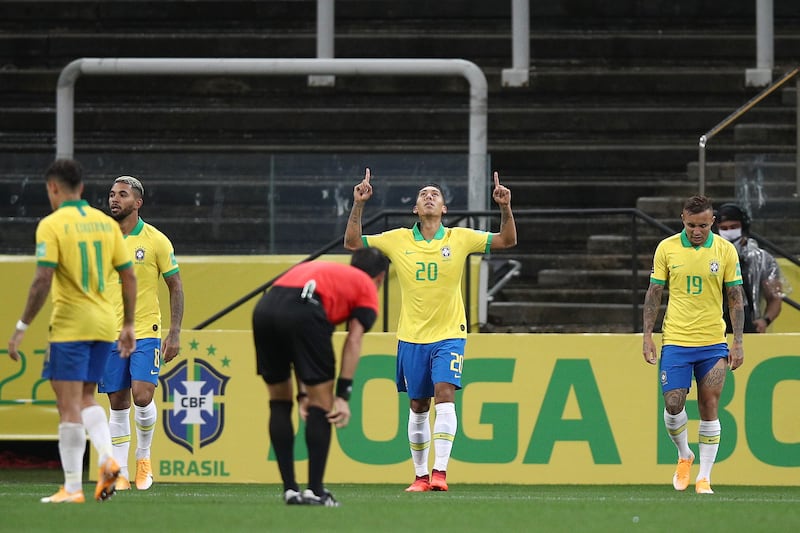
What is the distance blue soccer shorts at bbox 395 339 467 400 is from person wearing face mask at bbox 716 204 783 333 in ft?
9.80

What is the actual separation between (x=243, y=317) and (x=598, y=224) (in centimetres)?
453

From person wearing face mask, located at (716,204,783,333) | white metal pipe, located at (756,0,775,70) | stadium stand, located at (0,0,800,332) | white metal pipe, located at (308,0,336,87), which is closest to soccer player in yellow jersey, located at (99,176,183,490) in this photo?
person wearing face mask, located at (716,204,783,333)

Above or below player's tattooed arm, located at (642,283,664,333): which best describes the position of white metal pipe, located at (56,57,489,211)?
above

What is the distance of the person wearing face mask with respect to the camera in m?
12.9

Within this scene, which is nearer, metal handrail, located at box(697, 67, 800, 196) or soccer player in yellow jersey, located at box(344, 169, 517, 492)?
soccer player in yellow jersey, located at box(344, 169, 517, 492)

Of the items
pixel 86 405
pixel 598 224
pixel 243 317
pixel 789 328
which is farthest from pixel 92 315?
pixel 598 224

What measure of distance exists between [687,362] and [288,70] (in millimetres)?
6323

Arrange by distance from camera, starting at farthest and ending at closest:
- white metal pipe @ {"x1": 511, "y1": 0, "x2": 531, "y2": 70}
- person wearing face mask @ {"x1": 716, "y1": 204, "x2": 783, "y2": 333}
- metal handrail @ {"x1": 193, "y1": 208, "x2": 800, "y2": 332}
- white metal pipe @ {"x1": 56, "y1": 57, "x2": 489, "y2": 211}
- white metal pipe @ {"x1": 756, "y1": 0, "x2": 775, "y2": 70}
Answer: white metal pipe @ {"x1": 756, "y1": 0, "x2": 775, "y2": 70} → white metal pipe @ {"x1": 511, "y1": 0, "x2": 531, "y2": 70} → white metal pipe @ {"x1": 56, "y1": 57, "x2": 489, "y2": 211} → metal handrail @ {"x1": 193, "y1": 208, "x2": 800, "y2": 332} → person wearing face mask @ {"x1": 716, "y1": 204, "x2": 783, "y2": 333}

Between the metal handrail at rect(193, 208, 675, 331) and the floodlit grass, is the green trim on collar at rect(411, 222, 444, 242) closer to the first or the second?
the metal handrail at rect(193, 208, 675, 331)

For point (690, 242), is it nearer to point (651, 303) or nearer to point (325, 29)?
point (651, 303)

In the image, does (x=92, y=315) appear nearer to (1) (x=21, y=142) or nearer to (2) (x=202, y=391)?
(2) (x=202, y=391)

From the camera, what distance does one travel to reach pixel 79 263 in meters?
8.69

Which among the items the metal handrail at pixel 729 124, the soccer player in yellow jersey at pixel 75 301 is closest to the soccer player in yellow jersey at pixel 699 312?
the metal handrail at pixel 729 124

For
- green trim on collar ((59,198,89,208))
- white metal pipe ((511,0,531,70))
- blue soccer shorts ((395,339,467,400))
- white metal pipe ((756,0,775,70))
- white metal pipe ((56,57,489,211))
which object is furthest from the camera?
white metal pipe ((756,0,775,70))
